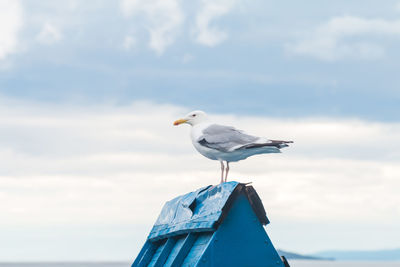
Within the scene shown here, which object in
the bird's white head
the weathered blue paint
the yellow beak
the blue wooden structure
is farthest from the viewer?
the yellow beak

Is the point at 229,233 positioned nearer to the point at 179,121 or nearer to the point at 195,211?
the point at 195,211

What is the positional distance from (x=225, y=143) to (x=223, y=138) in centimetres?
15

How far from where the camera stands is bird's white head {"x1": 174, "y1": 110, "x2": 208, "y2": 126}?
13352 mm

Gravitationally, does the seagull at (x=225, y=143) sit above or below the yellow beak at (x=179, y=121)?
below

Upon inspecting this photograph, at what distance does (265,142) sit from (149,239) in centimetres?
403

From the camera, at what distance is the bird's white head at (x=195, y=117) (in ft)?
43.8

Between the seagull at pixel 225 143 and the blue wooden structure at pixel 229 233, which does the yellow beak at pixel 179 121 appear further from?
the blue wooden structure at pixel 229 233

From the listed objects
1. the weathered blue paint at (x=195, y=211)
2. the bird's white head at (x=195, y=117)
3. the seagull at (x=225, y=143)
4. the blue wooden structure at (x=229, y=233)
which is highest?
the bird's white head at (x=195, y=117)

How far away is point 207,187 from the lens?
11664mm

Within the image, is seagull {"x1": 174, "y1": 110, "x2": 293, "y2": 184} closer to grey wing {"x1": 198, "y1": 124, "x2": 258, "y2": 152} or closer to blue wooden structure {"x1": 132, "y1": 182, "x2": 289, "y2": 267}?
grey wing {"x1": 198, "y1": 124, "x2": 258, "y2": 152}

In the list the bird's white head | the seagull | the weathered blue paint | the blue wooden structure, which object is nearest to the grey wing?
the seagull

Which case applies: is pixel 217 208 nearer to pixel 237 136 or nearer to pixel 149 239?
pixel 237 136

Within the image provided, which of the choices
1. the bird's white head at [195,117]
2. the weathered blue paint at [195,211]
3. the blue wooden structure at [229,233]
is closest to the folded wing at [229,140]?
the bird's white head at [195,117]

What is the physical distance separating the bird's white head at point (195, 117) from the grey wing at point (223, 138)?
0.60 meters
